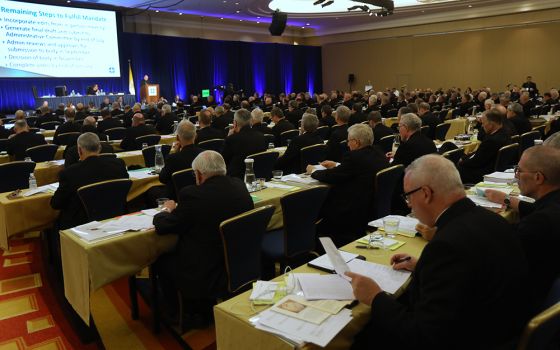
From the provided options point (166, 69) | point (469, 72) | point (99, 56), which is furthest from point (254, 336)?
point (469, 72)

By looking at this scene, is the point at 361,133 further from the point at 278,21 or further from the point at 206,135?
the point at 278,21

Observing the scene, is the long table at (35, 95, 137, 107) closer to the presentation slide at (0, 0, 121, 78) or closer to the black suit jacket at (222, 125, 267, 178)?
the presentation slide at (0, 0, 121, 78)

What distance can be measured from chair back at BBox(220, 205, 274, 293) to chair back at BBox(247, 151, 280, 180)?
244cm

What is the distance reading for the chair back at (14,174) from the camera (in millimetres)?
5289

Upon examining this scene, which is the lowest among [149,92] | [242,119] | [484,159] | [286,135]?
[484,159]

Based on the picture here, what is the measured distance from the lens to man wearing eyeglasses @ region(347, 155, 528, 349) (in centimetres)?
166

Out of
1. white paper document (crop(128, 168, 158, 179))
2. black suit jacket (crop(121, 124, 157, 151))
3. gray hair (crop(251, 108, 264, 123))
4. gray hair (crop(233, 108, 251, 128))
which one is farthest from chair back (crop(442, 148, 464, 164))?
black suit jacket (crop(121, 124, 157, 151))

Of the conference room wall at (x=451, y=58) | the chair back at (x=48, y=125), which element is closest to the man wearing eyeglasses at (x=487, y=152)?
the chair back at (x=48, y=125)

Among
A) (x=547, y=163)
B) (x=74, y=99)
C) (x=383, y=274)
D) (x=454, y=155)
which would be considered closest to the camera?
(x=383, y=274)

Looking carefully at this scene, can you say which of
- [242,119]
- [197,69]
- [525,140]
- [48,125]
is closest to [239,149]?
[242,119]

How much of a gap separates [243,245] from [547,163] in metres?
1.86

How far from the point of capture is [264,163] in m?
5.74

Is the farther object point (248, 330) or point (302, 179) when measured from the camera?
point (302, 179)

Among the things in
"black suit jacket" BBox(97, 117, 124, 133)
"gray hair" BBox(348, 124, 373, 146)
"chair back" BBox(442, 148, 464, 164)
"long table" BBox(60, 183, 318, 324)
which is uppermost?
"black suit jacket" BBox(97, 117, 124, 133)
